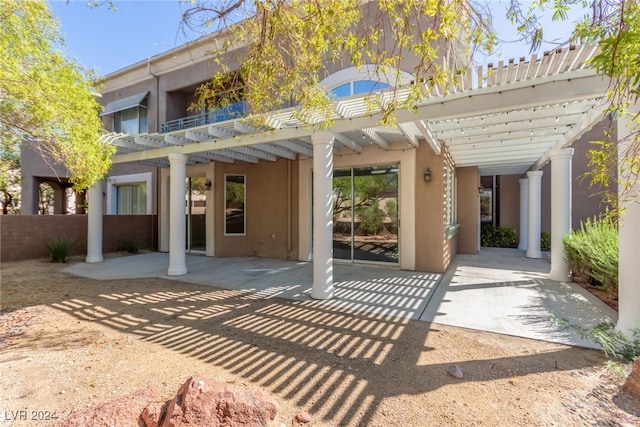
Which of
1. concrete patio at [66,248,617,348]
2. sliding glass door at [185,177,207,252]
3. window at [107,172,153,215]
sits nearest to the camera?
concrete patio at [66,248,617,348]

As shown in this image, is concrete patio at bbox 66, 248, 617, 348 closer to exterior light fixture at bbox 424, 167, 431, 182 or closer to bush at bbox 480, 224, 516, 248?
exterior light fixture at bbox 424, 167, 431, 182

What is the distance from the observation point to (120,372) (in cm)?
291

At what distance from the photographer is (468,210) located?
33.9ft

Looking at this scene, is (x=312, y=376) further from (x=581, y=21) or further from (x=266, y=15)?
(x=581, y=21)

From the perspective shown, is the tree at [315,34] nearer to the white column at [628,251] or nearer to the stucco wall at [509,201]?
the white column at [628,251]

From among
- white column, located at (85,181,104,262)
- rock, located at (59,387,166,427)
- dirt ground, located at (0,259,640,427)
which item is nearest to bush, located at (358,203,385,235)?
dirt ground, located at (0,259,640,427)

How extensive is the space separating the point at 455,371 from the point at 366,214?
5.44m

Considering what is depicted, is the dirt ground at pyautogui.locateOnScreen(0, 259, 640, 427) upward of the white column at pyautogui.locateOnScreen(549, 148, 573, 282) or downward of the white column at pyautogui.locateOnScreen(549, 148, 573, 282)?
downward

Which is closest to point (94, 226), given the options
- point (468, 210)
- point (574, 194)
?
point (468, 210)

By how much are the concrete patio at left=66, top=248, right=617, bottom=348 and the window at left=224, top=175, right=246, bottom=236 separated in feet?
3.75

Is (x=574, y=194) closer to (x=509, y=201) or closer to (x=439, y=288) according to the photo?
(x=509, y=201)

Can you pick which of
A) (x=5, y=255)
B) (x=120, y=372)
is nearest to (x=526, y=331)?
(x=120, y=372)

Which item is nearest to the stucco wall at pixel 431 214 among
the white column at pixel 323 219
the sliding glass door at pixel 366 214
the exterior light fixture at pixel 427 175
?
the exterior light fixture at pixel 427 175

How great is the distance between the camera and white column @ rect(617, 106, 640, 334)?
3.30m
